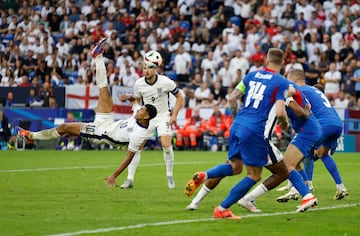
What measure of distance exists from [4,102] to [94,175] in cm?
1488

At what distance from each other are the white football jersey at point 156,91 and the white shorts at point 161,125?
11cm

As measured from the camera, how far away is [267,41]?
32.6 meters

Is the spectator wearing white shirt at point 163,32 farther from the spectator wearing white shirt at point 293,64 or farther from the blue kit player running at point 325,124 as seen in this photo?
the blue kit player running at point 325,124

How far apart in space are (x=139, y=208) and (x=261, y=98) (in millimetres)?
2692

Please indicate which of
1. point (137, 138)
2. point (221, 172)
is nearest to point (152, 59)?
point (137, 138)

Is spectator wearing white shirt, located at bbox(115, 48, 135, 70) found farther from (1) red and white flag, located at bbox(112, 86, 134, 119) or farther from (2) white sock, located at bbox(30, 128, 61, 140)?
(2) white sock, located at bbox(30, 128, 61, 140)

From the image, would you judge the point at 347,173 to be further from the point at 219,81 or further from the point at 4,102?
the point at 4,102

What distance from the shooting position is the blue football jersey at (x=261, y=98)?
38.9 feet

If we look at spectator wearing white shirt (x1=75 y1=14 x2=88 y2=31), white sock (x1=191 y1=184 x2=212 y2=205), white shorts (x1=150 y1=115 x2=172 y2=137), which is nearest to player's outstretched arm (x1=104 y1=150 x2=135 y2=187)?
white shorts (x1=150 y1=115 x2=172 y2=137)

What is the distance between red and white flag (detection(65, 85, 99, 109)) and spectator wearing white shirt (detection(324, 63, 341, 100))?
26.5 feet

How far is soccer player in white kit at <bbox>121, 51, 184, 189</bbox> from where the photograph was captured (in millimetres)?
17125

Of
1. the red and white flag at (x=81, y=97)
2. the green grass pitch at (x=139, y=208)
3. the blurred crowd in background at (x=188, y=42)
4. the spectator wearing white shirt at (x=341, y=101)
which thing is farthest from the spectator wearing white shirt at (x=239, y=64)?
the green grass pitch at (x=139, y=208)

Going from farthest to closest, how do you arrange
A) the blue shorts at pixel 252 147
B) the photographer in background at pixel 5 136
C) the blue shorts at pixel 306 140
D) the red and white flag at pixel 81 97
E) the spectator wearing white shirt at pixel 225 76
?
1. the red and white flag at pixel 81 97
2. the spectator wearing white shirt at pixel 225 76
3. the photographer in background at pixel 5 136
4. the blue shorts at pixel 306 140
5. the blue shorts at pixel 252 147

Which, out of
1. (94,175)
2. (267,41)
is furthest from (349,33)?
(94,175)
